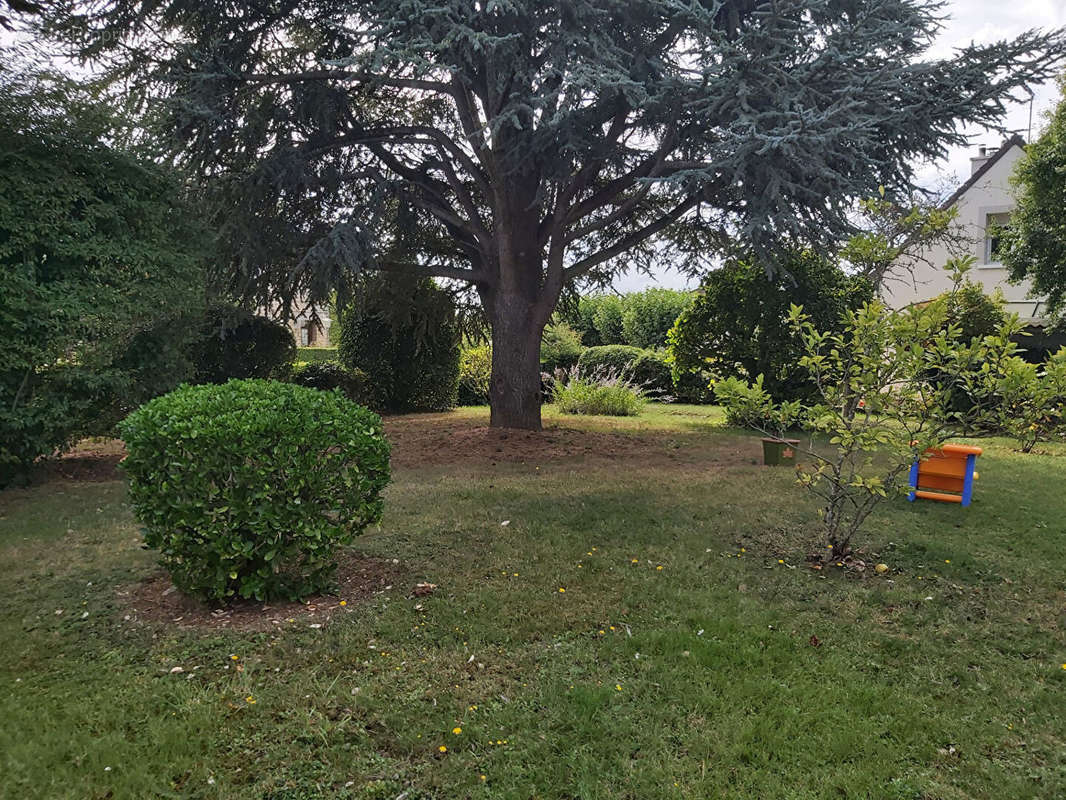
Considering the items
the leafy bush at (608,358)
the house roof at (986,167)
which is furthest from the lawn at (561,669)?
the house roof at (986,167)

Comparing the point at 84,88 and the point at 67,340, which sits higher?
the point at 84,88

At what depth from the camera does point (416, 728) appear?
2.53 metres

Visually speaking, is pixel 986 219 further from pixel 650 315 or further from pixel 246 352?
pixel 246 352

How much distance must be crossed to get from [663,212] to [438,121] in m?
3.84

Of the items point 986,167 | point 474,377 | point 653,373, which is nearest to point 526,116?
point 474,377

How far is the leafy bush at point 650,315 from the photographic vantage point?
19.2m

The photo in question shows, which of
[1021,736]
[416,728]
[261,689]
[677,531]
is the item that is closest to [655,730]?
[416,728]

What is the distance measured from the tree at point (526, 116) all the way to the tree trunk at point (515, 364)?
0.10 ft

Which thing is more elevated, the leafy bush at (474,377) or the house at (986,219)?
the house at (986,219)

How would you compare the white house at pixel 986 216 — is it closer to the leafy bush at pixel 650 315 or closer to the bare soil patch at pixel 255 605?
the leafy bush at pixel 650 315

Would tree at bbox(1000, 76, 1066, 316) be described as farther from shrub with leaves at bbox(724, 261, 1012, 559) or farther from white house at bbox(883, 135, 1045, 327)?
shrub with leaves at bbox(724, 261, 1012, 559)

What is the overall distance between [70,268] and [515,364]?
5.17 metres

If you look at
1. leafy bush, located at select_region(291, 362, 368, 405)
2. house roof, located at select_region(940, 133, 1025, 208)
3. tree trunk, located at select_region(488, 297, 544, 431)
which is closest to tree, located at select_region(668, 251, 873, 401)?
tree trunk, located at select_region(488, 297, 544, 431)

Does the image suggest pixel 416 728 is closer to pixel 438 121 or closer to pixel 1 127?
pixel 1 127
